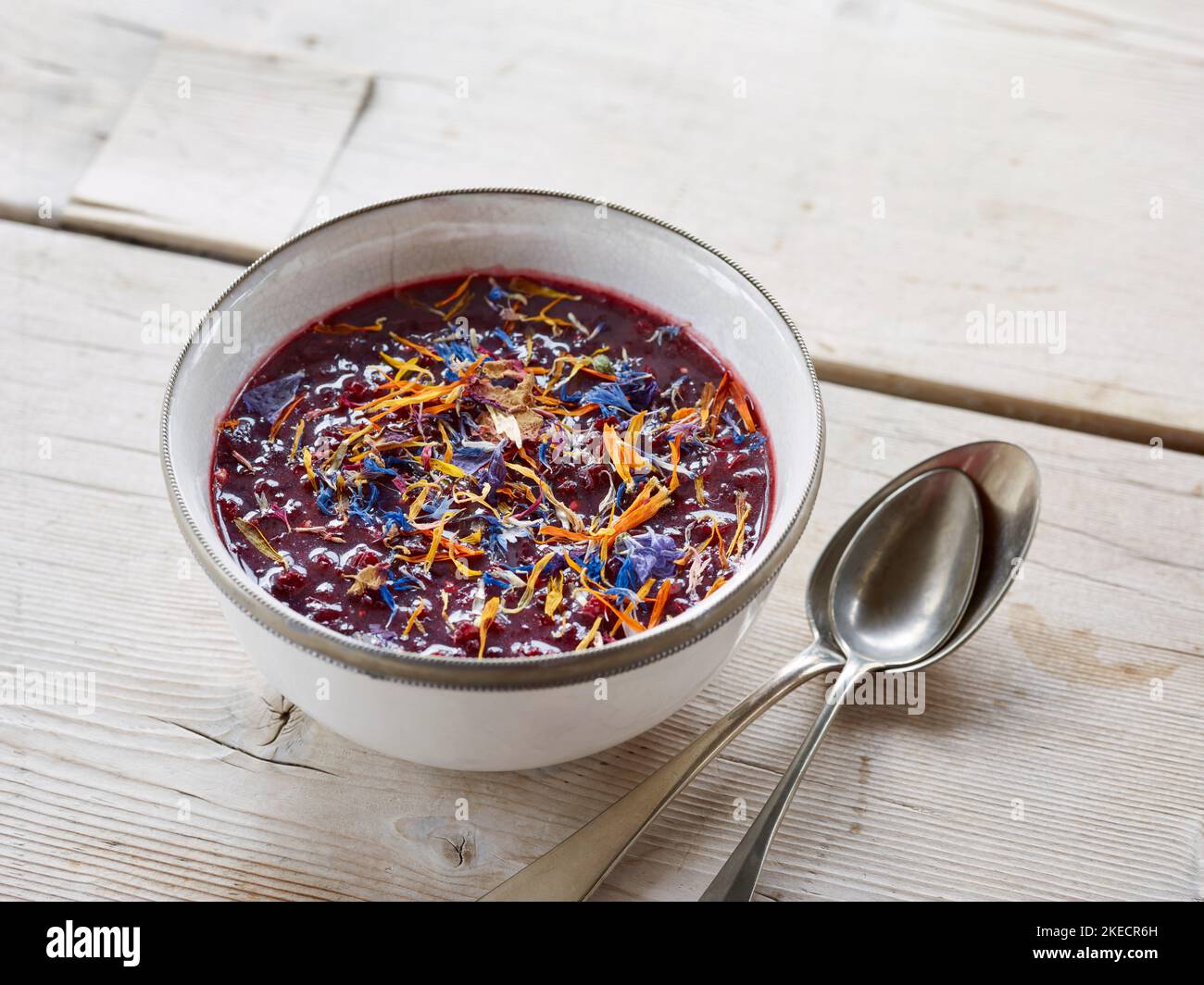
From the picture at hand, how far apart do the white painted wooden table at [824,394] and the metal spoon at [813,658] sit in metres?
0.07

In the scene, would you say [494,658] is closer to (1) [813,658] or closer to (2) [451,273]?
(1) [813,658]

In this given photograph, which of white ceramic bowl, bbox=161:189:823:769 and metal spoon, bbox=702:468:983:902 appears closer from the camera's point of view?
white ceramic bowl, bbox=161:189:823:769

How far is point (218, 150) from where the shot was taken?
2.64 meters

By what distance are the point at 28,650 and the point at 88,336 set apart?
661mm

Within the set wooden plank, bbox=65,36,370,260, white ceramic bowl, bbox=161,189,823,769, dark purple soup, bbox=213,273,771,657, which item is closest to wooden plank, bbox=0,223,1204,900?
white ceramic bowl, bbox=161,189,823,769

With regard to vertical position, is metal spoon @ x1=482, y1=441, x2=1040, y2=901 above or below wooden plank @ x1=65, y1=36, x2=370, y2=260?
below

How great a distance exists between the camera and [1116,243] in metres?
2.61

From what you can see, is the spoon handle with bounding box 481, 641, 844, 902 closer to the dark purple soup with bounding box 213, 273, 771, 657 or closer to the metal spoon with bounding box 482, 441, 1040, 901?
the metal spoon with bounding box 482, 441, 1040, 901

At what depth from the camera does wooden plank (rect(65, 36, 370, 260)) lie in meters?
2.49

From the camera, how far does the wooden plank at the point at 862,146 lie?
243 cm

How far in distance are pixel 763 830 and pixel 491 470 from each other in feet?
1.94

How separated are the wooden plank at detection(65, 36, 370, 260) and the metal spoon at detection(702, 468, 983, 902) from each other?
1277 mm

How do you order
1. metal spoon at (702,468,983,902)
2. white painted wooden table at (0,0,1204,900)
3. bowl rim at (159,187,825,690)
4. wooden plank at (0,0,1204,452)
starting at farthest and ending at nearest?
wooden plank at (0,0,1204,452), metal spoon at (702,468,983,902), white painted wooden table at (0,0,1204,900), bowl rim at (159,187,825,690)

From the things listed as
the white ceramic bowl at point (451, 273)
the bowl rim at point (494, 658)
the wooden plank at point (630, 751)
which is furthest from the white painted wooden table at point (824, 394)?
the bowl rim at point (494, 658)
